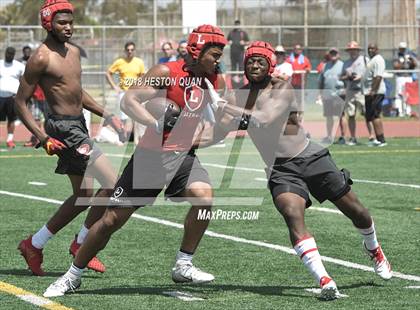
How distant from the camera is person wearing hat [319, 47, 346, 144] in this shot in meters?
23.3

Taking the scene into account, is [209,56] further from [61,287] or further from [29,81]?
[61,287]

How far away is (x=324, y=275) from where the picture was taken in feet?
24.4

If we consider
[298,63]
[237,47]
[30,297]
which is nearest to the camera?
[30,297]

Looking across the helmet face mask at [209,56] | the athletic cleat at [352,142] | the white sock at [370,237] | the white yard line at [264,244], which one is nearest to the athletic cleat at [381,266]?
the white sock at [370,237]

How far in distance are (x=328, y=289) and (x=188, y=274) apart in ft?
4.06

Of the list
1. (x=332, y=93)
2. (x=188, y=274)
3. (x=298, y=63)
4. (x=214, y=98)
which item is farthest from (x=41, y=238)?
(x=298, y=63)

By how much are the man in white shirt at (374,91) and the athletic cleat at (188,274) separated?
14.3 meters

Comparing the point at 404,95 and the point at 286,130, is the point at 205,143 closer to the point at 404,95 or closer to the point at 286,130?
the point at 286,130

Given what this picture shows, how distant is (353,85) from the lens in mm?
23078

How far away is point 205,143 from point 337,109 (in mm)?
15623

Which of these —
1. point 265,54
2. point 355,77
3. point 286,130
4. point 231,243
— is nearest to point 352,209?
point 286,130

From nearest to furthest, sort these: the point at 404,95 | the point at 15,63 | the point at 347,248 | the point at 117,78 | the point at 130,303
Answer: the point at 130,303
the point at 347,248
the point at 15,63
the point at 117,78
the point at 404,95

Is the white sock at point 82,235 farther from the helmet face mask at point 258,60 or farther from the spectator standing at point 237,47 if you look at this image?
the spectator standing at point 237,47

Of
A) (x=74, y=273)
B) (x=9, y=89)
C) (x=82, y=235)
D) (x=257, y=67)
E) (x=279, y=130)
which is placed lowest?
(x=74, y=273)
